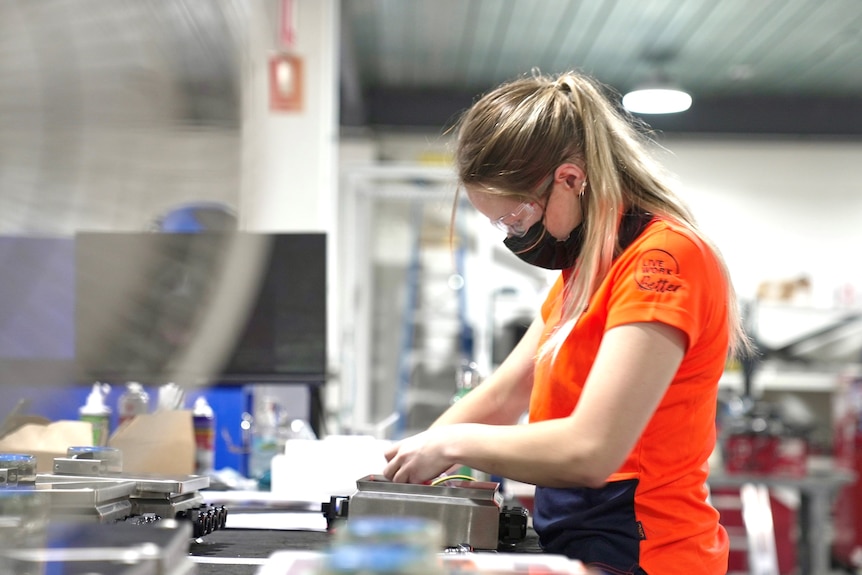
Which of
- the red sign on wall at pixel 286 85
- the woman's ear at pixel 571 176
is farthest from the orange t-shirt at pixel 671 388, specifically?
the red sign on wall at pixel 286 85

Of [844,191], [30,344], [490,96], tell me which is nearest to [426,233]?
[844,191]

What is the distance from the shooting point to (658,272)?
1.17 m

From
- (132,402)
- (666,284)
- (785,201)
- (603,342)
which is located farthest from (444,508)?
(785,201)

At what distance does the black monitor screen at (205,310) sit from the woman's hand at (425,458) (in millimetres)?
365

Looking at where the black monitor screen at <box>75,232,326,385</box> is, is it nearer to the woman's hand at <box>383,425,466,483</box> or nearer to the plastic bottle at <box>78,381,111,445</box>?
the plastic bottle at <box>78,381,111,445</box>

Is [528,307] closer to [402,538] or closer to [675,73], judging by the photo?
[675,73]

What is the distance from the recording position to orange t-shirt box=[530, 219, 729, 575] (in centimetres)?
116

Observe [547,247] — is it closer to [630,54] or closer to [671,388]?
[671,388]

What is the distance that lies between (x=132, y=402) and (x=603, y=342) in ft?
4.40

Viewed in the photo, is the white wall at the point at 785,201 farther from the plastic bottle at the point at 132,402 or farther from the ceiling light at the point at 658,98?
the plastic bottle at the point at 132,402

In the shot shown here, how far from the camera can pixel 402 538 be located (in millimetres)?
564

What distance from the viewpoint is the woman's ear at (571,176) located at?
129 cm

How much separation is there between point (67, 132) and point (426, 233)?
7.32m

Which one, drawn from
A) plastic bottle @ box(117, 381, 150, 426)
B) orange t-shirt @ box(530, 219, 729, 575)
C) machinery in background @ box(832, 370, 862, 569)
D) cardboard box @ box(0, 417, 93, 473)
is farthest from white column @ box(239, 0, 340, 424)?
machinery in background @ box(832, 370, 862, 569)
